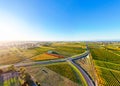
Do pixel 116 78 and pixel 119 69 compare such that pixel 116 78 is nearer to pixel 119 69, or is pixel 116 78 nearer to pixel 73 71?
pixel 119 69

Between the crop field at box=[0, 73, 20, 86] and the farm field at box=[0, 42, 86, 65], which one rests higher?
the farm field at box=[0, 42, 86, 65]

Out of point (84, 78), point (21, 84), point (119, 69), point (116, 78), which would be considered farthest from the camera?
point (119, 69)

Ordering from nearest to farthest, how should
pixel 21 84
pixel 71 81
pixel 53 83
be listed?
pixel 21 84
pixel 53 83
pixel 71 81

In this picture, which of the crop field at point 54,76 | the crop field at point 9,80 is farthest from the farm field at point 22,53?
the crop field at point 54,76

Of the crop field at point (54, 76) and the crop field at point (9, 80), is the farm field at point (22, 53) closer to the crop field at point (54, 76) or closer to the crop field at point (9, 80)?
the crop field at point (9, 80)

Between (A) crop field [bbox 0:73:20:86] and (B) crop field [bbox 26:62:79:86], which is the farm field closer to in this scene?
(A) crop field [bbox 0:73:20:86]

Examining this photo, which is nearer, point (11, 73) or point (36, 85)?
point (36, 85)

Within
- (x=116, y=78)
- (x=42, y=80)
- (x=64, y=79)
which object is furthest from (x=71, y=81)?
A: (x=116, y=78)

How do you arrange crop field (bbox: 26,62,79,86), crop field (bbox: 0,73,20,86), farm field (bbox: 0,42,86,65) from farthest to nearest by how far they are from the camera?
farm field (bbox: 0,42,86,65) < crop field (bbox: 26,62,79,86) < crop field (bbox: 0,73,20,86)

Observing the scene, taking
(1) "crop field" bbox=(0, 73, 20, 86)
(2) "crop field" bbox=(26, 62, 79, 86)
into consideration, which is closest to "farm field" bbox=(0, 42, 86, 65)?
(1) "crop field" bbox=(0, 73, 20, 86)

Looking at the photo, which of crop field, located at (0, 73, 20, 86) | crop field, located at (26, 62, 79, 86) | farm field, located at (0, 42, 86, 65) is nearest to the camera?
crop field, located at (0, 73, 20, 86)

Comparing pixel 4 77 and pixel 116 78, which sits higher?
pixel 4 77
